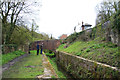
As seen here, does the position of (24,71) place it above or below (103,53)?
below

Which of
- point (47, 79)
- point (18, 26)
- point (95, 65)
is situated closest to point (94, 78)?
point (95, 65)

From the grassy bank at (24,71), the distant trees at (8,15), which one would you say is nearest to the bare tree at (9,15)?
the distant trees at (8,15)

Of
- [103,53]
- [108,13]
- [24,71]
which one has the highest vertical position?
[108,13]

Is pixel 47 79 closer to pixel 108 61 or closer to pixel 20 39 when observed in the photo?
pixel 108 61

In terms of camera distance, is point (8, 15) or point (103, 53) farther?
point (8, 15)

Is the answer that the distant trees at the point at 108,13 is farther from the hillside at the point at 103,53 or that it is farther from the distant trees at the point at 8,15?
the distant trees at the point at 8,15

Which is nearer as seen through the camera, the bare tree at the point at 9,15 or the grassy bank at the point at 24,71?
the grassy bank at the point at 24,71

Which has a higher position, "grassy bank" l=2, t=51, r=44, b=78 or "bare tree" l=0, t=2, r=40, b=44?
"bare tree" l=0, t=2, r=40, b=44

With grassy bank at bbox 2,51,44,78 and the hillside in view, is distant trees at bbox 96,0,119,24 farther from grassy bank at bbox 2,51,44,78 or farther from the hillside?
grassy bank at bbox 2,51,44,78

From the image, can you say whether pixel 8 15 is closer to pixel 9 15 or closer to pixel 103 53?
pixel 9 15

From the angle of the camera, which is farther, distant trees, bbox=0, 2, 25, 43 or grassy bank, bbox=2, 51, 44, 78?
distant trees, bbox=0, 2, 25, 43

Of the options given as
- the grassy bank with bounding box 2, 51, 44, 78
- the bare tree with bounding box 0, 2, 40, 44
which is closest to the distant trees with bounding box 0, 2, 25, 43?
the bare tree with bounding box 0, 2, 40, 44

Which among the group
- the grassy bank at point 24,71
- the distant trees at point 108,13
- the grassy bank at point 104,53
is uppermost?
the distant trees at point 108,13

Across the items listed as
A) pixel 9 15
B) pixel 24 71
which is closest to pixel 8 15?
pixel 9 15
